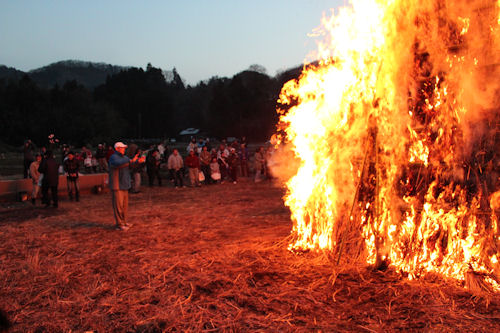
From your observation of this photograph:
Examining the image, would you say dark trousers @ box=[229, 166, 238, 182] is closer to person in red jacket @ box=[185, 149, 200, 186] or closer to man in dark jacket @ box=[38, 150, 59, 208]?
person in red jacket @ box=[185, 149, 200, 186]

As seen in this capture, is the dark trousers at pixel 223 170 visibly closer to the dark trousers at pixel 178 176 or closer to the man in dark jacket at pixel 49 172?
the dark trousers at pixel 178 176

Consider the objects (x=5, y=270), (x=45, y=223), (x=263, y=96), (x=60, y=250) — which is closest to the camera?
(x=5, y=270)

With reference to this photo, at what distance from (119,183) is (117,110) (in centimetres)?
6331

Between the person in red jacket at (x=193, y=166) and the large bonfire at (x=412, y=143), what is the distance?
36.6ft

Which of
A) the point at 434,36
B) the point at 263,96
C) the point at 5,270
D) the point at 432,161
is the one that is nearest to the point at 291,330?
the point at 432,161

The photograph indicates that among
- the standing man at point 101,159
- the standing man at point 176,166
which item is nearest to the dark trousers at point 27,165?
the standing man at point 101,159

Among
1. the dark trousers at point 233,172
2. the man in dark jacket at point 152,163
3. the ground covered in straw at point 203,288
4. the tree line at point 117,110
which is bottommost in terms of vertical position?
the ground covered in straw at point 203,288

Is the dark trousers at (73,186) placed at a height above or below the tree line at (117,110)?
below

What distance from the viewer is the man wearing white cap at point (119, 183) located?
9.65 meters

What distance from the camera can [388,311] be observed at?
4875 mm

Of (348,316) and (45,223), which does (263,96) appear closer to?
(45,223)

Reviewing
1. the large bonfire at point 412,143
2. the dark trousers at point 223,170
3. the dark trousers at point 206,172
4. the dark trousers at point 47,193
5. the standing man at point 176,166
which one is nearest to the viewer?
the large bonfire at point 412,143

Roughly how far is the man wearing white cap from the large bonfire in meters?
4.44

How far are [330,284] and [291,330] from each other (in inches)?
55.3
